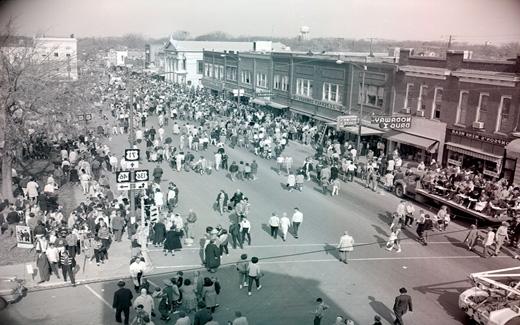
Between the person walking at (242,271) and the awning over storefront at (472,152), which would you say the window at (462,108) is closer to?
the awning over storefront at (472,152)

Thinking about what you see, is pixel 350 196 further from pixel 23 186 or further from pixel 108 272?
pixel 23 186

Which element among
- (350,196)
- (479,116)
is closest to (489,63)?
(479,116)

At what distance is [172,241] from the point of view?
16328 mm

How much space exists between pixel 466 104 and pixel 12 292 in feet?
75.6

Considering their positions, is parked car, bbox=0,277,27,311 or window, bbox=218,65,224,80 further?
window, bbox=218,65,224,80

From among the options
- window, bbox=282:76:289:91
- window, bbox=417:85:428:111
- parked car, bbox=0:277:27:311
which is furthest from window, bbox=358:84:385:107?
parked car, bbox=0:277:27:311

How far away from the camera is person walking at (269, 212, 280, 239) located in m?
17.8

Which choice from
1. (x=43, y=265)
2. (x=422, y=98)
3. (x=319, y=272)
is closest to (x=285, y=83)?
(x=422, y=98)

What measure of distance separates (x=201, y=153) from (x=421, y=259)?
60.7 ft

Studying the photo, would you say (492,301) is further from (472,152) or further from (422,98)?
(422,98)

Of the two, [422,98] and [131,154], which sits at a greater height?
[422,98]

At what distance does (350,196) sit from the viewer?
24297 mm

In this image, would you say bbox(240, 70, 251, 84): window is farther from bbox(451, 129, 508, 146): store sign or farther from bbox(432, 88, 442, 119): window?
bbox(451, 129, 508, 146): store sign

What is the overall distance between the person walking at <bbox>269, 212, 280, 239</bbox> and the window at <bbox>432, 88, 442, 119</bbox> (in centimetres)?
1520
